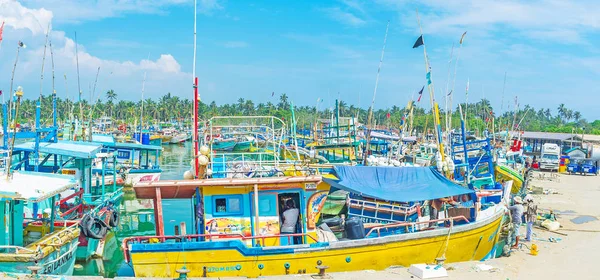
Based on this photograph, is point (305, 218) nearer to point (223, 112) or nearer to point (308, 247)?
point (308, 247)

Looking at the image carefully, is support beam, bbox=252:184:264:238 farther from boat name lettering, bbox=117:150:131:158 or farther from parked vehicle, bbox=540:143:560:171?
parked vehicle, bbox=540:143:560:171

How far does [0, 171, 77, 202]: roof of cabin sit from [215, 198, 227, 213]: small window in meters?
3.64

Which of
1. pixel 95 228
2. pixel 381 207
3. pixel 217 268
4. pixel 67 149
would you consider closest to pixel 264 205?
pixel 217 268

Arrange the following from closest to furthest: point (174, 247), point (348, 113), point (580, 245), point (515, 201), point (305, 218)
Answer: point (174, 247)
point (305, 218)
point (580, 245)
point (515, 201)
point (348, 113)

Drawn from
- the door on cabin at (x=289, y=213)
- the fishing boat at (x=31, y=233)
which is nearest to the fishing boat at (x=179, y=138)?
the fishing boat at (x=31, y=233)

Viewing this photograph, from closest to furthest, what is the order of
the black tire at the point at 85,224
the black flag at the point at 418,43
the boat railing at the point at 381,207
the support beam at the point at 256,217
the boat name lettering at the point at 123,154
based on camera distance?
the support beam at the point at 256,217, the black tire at the point at 85,224, the boat railing at the point at 381,207, the black flag at the point at 418,43, the boat name lettering at the point at 123,154

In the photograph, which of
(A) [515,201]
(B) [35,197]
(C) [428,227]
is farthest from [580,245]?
(B) [35,197]

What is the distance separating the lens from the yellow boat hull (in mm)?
11008

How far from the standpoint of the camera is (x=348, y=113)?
121 metres

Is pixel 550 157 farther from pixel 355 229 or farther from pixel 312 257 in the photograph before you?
pixel 312 257

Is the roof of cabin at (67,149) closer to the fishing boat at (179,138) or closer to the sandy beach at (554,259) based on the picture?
the sandy beach at (554,259)

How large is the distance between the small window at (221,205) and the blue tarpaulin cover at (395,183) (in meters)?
3.18

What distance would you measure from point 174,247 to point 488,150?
14690 mm

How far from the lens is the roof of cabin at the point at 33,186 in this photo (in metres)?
11.0
